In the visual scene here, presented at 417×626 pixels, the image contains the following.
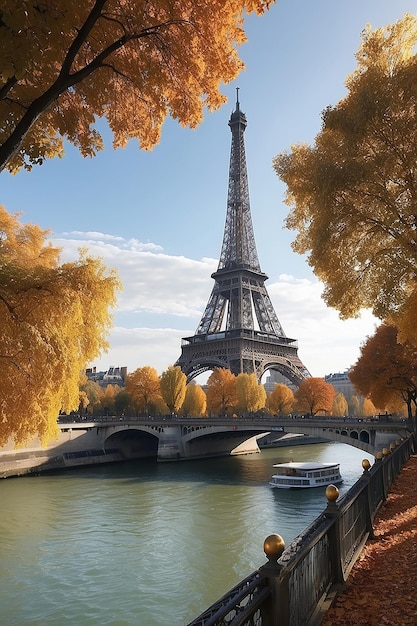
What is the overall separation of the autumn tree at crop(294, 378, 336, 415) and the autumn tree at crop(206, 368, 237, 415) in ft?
30.8

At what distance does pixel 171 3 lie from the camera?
5.90 metres

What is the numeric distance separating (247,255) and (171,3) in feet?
275

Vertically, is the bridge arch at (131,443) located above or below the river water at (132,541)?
above

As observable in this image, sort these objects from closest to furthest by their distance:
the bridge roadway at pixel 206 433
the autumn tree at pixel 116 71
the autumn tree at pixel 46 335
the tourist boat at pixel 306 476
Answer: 1. the autumn tree at pixel 116 71
2. the autumn tree at pixel 46 335
3. the tourist boat at pixel 306 476
4. the bridge roadway at pixel 206 433

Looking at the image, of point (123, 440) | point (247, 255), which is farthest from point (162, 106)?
point (247, 255)

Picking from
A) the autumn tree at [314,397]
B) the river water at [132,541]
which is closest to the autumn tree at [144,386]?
the autumn tree at [314,397]

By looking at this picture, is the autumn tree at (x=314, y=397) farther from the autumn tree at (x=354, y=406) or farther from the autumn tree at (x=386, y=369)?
the autumn tree at (x=354, y=406)

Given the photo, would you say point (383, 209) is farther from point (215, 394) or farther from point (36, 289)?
point (215, 394)

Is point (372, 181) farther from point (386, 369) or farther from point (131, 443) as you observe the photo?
point (131, 443)

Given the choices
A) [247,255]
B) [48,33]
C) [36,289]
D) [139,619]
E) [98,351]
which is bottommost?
[139,619]

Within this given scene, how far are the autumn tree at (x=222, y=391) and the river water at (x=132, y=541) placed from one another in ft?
93.7

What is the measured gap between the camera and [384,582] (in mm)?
6625

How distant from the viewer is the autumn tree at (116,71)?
16.4 feet

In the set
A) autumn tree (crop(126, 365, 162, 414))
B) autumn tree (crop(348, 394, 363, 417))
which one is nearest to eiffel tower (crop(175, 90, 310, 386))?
autumn tree (crop(126, 365, 162, 414))
